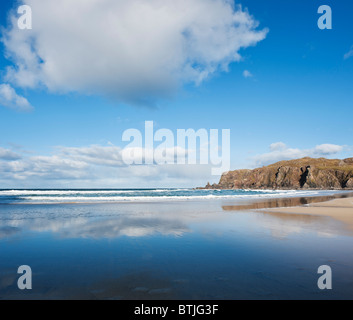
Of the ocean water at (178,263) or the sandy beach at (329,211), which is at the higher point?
the ocean water at (178,263)

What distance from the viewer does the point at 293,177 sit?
142 meters

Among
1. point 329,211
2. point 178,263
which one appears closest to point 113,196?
point 329,211

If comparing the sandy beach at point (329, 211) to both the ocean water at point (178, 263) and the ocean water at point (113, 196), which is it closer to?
the ocean water at point (178, 263)

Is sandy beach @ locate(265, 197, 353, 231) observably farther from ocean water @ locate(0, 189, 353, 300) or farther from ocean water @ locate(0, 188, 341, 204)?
ocean water @ locate(0, 188, 341, 204)

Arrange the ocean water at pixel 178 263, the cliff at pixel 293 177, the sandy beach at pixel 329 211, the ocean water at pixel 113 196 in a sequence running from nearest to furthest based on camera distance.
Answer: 1. the ocean water at pixel 178 263
2. the sandy beach at pixel 329 211
3. the ocean water at pixel 113 196
4. the cliff at pixel 293 177

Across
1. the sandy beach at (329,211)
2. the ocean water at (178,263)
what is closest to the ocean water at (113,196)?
the sandy beach at (329,211)

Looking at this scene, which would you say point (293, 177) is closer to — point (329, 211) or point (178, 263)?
point (329, 211)

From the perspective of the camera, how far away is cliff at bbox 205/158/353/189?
126 metres

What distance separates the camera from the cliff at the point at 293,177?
126438 millimetres

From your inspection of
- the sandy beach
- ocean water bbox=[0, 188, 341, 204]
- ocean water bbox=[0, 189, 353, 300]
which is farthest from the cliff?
ocean water bbox=[0, 189, 353, 300]
